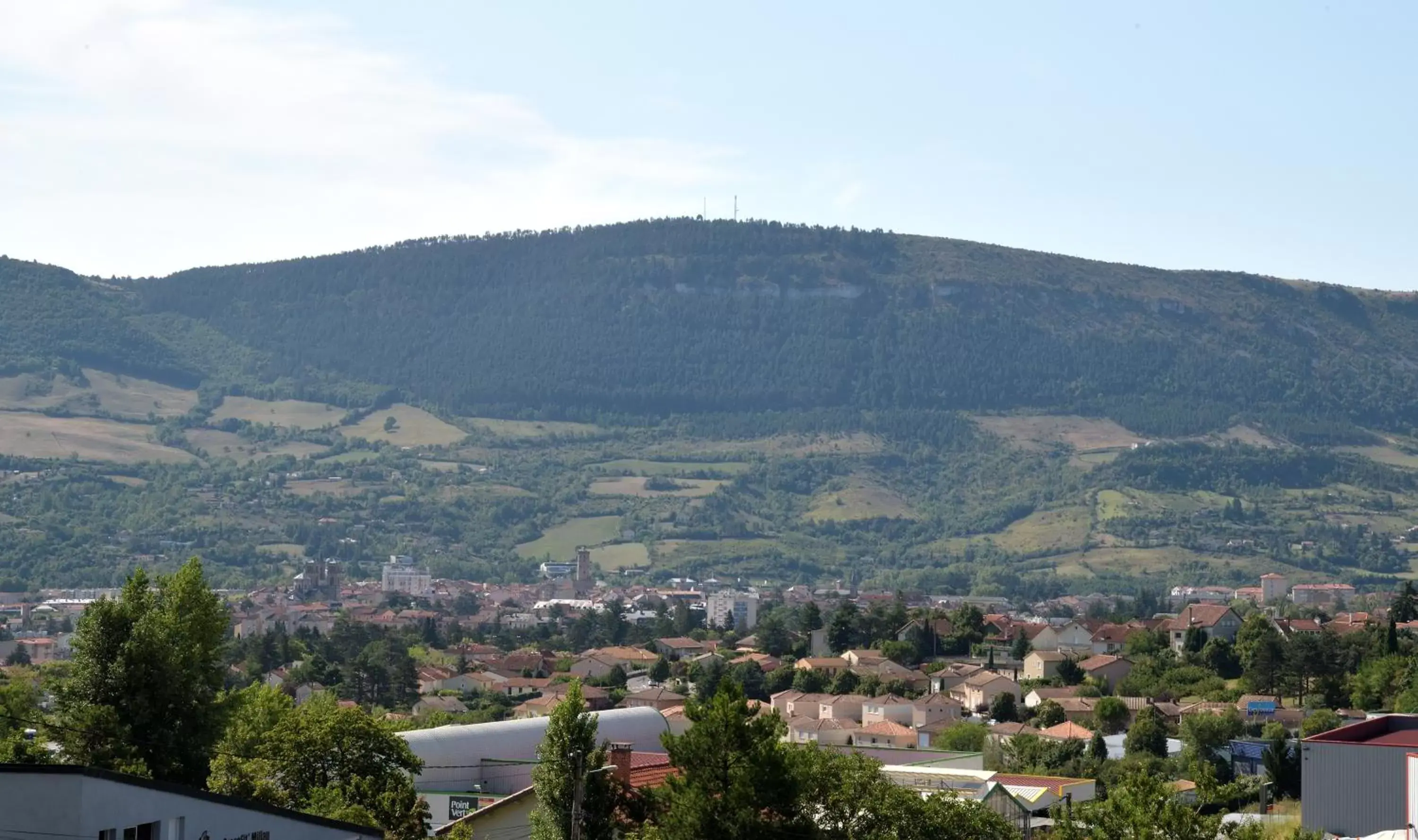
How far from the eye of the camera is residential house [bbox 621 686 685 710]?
99625 millimetres

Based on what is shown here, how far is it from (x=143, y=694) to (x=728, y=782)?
13.3m

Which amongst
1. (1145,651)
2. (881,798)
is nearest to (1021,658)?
(1145,651)

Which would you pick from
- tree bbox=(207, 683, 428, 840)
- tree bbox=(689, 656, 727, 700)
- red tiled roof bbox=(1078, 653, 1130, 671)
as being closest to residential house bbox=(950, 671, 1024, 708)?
red tiled roof bbox=(1078, 653, 1130, 671)

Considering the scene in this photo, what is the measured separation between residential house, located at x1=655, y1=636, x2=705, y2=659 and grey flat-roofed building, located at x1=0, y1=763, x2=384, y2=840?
108m

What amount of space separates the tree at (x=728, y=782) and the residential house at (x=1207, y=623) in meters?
88.7

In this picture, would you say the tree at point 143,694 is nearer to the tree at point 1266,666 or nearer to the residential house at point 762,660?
the tree at point 1266,666

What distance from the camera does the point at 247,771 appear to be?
3888cm

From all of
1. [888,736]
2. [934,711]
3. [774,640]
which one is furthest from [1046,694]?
[774,640]

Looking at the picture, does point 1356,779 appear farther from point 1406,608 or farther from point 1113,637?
point 1113,637

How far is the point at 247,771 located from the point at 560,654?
112689 mm

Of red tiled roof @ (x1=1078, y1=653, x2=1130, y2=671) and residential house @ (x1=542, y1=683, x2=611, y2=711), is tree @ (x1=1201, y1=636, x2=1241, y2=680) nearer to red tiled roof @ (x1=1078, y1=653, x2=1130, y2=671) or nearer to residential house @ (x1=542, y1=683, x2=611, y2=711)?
red tiled roof @ (x1=1078, y1=653, x2=1130, y2=671)

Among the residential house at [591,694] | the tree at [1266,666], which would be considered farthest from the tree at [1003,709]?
the residential house at [591,694]

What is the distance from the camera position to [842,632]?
422ft

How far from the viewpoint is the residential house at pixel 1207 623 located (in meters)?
122
